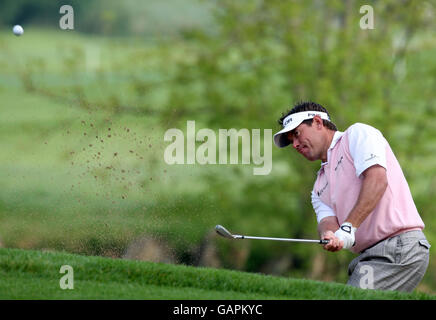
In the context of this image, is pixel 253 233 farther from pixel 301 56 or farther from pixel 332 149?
pixel 332 149

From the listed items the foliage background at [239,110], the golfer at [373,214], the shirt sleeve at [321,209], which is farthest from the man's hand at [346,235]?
the foliage background at [239,110]

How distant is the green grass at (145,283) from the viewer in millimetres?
4051

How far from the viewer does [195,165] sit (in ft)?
53.3

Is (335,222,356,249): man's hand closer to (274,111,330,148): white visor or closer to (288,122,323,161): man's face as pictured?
(288,122,323,161): man's face

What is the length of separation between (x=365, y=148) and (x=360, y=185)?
0.27m

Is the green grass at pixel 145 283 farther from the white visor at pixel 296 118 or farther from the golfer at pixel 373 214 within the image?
the white visor at pixel 296 118

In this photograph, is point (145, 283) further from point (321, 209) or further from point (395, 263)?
point (395, 263)

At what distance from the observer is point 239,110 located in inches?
592

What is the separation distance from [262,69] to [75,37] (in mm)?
9608

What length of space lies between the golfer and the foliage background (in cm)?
942

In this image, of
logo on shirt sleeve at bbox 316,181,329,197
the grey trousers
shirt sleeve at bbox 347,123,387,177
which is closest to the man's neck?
logo on shirt sleeve at bbox 316,181,329,197

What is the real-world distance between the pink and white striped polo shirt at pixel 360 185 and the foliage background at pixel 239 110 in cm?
942

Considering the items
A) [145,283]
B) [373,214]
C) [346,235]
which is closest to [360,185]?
[373,214]
